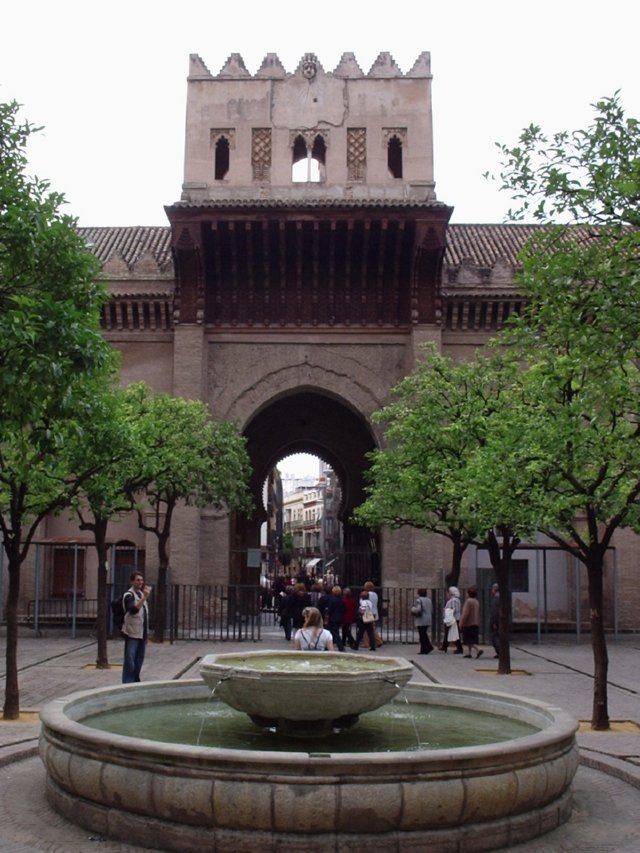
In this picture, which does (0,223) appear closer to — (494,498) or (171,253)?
(494,498)

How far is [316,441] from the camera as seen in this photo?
3334 centimetres

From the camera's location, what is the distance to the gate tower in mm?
25656

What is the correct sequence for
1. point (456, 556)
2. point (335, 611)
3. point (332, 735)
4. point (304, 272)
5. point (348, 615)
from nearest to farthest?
point (332, 735) → point (335, 611) → point (348, 615) → point (456, 556) → point (304, 272)

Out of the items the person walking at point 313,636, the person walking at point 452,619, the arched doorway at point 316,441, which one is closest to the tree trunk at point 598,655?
the person walking at point 313,636

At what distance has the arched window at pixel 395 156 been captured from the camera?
2718 centimetres

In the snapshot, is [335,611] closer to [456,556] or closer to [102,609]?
[456,556]

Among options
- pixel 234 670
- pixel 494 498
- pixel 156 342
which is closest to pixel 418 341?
pixel 156 342

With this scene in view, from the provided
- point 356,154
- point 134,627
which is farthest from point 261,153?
point 134,627

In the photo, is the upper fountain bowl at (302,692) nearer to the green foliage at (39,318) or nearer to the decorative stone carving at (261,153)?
the green foliage at (39,318)

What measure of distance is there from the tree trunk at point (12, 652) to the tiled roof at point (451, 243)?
17.0 m

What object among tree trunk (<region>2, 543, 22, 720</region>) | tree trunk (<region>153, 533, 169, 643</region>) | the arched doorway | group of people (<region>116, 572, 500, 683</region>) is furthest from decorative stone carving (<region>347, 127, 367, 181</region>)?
tree trunk (<region>2, 543, 22, 720</region>)

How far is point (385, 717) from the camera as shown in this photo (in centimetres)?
843

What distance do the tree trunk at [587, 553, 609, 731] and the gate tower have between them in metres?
14.4

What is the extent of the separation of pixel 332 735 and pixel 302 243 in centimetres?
2011
